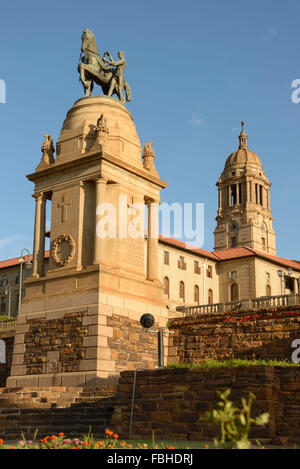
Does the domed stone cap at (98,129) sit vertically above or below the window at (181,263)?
below

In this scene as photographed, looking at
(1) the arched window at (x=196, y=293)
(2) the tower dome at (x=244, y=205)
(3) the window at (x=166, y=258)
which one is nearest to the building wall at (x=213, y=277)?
(3) the window at (x=166, y=258)

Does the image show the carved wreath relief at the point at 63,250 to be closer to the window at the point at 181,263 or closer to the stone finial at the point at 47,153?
the stone finial at the point at 47,153

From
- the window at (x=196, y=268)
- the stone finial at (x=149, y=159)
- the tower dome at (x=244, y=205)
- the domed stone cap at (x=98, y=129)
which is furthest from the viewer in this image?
the tower dome at (x=244, y=205)

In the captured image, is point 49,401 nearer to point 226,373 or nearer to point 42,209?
point 226,373

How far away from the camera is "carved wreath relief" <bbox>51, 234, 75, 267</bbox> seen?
34219 mm

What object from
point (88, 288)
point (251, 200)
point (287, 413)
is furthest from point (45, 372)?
point (251, 200)

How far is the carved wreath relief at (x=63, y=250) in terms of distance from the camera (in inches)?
1347

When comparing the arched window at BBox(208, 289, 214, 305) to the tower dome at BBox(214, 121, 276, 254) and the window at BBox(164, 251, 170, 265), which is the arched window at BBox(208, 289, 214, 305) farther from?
the tower dome at BBox(214, 121, 276, 254)

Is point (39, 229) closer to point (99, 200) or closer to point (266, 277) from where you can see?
point (99, 200)

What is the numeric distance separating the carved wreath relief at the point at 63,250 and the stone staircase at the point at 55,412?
27.9 feet

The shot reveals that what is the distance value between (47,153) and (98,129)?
13.5 feet

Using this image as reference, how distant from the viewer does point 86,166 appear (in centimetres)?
3491

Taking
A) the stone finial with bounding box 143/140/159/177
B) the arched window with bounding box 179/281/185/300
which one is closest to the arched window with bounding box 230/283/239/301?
the arched window with bounding box 179/281/185/300

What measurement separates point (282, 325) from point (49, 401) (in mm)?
12466
